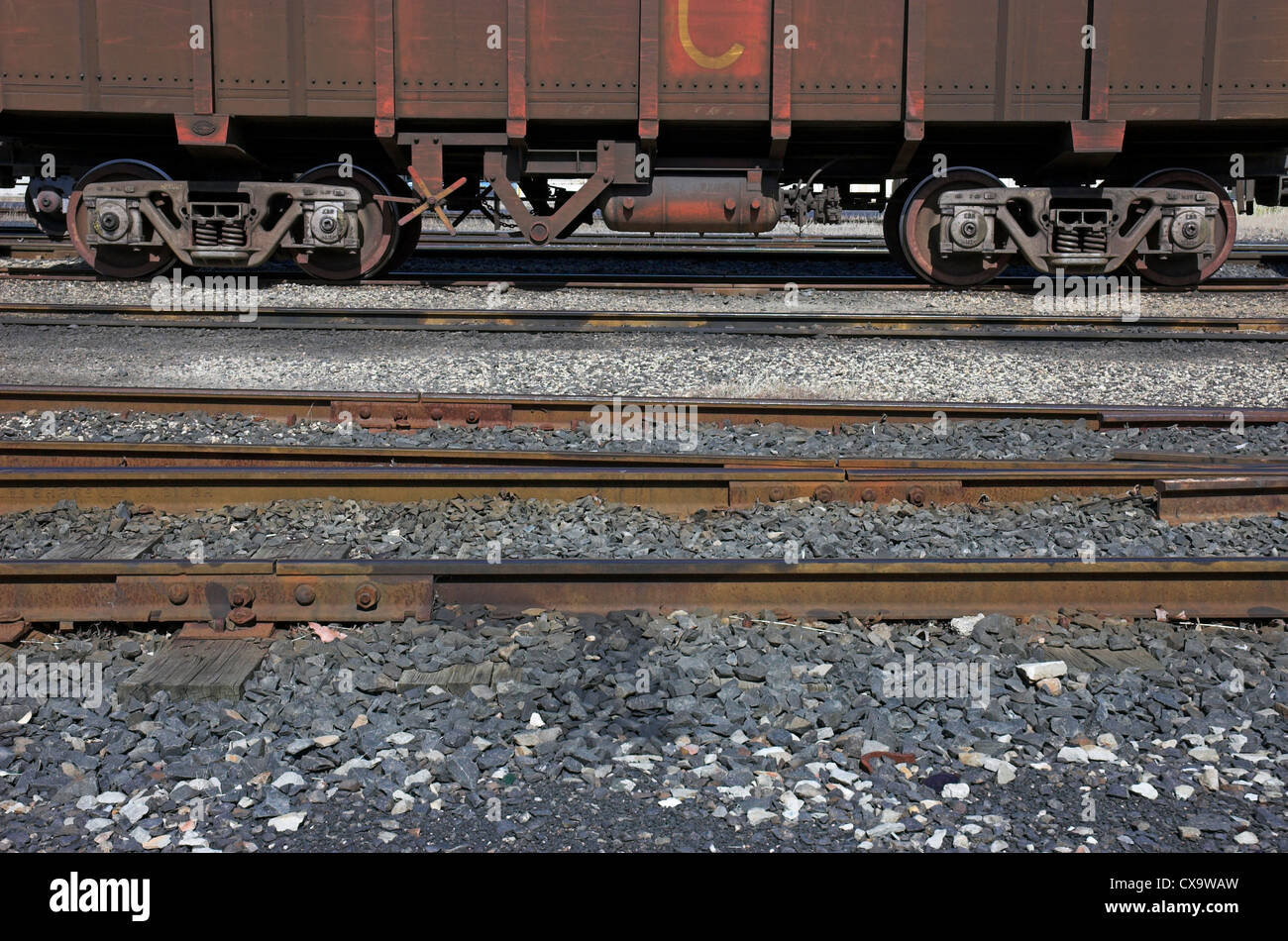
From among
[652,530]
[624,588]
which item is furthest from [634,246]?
[624,588]

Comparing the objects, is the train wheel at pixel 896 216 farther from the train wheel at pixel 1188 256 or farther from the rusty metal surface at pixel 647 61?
the train wheel at pixel 1188 256

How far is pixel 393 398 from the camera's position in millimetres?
6781

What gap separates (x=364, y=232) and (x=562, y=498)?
7066 mm

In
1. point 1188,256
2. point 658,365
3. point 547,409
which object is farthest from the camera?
point 1188,256

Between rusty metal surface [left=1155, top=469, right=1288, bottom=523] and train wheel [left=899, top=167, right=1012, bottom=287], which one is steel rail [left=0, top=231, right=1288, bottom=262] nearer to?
train wheel [left=899, top=167, right=1012, bottom=287]

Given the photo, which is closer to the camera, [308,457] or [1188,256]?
[308,457]

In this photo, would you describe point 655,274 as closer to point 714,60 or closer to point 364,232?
point 714,60

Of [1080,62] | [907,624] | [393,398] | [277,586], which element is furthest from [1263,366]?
[277,586]

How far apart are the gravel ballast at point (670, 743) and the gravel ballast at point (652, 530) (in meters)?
0.67

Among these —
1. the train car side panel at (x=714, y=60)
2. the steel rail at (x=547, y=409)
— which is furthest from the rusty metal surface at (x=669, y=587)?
the train car side panel at (x=714, y=60)

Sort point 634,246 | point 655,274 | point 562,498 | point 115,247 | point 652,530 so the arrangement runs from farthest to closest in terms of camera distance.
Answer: point 634,246 < point 655,274 < point 115,247 < point 562,498 < point 652,530

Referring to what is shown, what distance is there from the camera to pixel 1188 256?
36.4 ft

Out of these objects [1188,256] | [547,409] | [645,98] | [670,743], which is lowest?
[670,743]

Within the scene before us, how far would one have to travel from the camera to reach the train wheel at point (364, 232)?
1120cm
